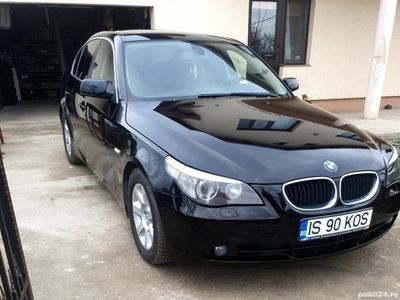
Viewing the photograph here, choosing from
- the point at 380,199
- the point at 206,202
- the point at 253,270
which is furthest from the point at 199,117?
the point at 380,199

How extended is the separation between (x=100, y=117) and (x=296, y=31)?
6787 mm

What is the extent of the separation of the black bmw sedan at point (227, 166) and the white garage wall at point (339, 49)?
19.4ft

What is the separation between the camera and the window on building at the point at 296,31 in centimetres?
896

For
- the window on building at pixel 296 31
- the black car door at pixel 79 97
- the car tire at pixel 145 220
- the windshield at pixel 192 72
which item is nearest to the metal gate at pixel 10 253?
the car tire at pixel 145 220

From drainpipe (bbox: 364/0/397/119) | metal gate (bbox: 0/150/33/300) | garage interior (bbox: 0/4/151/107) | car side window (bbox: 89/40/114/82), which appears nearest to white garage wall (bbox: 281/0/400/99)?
drainpipe (bbox: 364/0/397/119)

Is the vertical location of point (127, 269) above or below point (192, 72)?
below

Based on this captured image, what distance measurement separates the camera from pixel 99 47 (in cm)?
Answer: 422

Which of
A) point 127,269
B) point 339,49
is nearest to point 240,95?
point 127,269

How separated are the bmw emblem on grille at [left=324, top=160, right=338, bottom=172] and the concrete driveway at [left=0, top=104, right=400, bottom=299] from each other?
0.63 metres

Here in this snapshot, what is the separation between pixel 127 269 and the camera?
284 cm

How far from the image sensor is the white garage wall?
898 centimetres

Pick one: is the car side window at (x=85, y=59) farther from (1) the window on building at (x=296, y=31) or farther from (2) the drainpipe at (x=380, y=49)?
(2) the drainpipe at (x=380, y=49)

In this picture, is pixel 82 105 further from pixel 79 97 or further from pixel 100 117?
pixel 100 117

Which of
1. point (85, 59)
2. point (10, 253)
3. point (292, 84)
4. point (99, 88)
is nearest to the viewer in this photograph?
point (10, 253)
